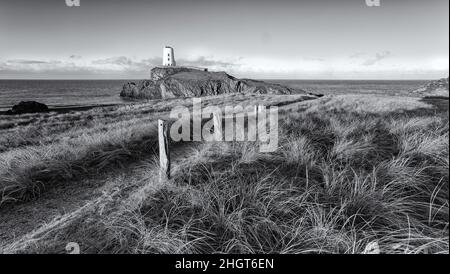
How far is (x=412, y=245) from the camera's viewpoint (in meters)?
2.33

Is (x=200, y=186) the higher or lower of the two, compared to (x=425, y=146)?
lower

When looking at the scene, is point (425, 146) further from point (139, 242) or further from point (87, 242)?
point (87, 242)

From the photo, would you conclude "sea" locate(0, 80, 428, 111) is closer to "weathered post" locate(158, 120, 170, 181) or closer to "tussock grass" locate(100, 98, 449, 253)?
"tussock grass" locate(100, 98, 449, 253)

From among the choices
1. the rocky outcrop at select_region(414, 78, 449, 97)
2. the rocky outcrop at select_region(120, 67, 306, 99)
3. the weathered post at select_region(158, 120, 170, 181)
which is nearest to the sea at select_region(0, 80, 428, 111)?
the rocky outcrop at select_region(120, 67, 306, 99)

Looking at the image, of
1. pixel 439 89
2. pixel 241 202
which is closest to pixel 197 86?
pixel 439 89

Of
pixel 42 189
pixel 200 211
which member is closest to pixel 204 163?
pixel 200 211

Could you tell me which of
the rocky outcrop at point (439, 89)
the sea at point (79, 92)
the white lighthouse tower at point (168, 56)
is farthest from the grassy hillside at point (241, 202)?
the white lighthouse tower at point (168, 56)

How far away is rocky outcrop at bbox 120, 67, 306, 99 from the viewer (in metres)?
45.3

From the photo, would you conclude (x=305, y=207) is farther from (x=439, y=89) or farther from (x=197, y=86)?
(x=197, y=86)

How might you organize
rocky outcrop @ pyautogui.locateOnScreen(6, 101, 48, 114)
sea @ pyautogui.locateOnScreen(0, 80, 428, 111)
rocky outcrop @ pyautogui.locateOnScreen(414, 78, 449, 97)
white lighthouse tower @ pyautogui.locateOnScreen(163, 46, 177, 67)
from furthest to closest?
white lighthouse tower @ pyautogui.locateOnScreen(163, 46, 177, 67) → sea @ pyautogui.locateOnScreen(0, 80, 428, 111) → rocky outcrop @ pyautogui.locateOnScreen(6, 101, 48, 114) → rocky outcrop @ pyautogui.locateOnScreen(414, 78, 449, 97)

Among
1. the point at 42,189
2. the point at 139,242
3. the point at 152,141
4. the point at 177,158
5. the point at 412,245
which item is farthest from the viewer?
the point at 152,141

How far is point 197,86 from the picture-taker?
46438 mm

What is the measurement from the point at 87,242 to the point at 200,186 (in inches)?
60.7

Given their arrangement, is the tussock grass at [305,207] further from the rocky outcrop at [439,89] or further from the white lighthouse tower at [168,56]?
the white lighthouse tower at [168,56]
